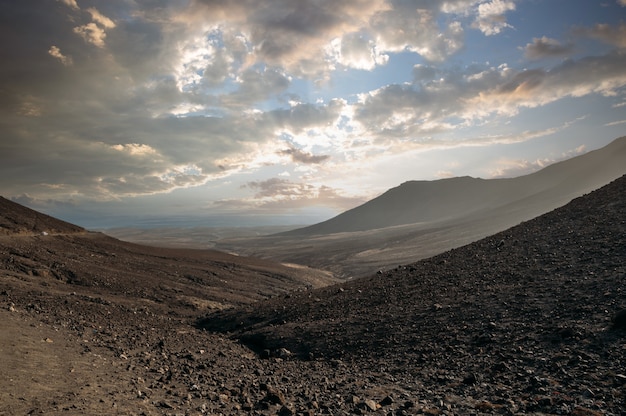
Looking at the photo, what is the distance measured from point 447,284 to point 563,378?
8.01 m

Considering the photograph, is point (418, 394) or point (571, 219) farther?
point (571, 219)

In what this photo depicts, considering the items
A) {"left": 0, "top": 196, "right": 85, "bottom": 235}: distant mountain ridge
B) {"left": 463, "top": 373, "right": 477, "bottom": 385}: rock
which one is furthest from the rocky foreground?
{"left": 0, "top": 196, "right": 85, "bottom": 235}: distant mountain ridge

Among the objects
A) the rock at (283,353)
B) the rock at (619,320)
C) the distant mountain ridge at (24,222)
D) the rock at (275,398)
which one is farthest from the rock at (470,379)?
the distant mountain ridge at (24,222)

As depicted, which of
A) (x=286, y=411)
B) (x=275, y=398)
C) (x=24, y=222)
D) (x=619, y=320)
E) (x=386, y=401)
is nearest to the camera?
(x=286, y=411)

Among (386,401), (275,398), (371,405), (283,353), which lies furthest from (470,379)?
(283,353)

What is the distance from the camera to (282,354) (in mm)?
11836

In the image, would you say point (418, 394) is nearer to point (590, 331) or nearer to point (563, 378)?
point (563, 378)

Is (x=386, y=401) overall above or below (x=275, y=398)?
below

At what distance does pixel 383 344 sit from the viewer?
1101cm

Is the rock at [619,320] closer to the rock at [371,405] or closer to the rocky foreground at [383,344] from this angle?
the rocky foreground at [383,344]

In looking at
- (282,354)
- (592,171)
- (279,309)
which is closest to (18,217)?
(279,309)

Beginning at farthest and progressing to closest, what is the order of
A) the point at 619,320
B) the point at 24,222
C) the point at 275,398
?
1. the point at 24,222
2. the point at 619,320
3. the point at 275,398

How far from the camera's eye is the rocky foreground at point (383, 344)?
710 centimetres

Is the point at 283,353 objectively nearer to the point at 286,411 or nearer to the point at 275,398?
the point at 275,398
